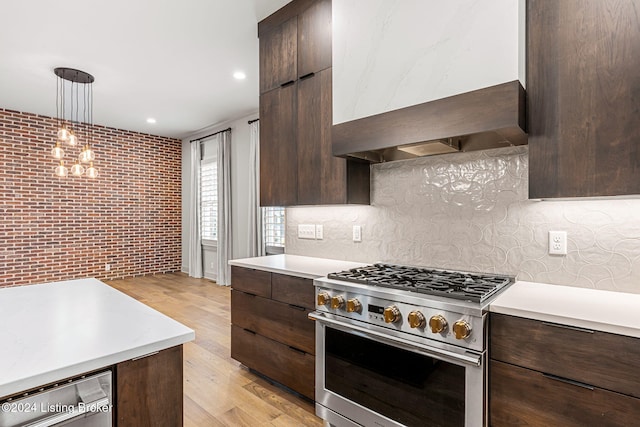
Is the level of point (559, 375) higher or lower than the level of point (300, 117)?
lower

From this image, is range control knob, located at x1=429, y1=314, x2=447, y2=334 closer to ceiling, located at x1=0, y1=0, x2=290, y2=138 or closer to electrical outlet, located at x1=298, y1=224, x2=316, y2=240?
electrical outlet, located at x1=298, y1=224, x2=316, y2=240

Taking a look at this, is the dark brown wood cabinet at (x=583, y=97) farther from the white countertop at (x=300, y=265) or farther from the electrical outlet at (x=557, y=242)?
the white countertop at (x=300, y=265)

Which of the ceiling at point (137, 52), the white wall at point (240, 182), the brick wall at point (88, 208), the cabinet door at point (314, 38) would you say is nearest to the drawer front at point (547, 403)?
the cabinet door at point (314, 38)

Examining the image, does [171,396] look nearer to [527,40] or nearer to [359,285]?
[359,285]

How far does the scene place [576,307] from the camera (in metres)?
1.43

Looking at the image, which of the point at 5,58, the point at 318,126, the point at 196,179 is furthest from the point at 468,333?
the point at 196,179

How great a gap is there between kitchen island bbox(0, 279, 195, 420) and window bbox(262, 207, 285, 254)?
3.66 m

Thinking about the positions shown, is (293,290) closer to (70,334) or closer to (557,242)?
(70,334)

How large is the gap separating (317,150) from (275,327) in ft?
4.27

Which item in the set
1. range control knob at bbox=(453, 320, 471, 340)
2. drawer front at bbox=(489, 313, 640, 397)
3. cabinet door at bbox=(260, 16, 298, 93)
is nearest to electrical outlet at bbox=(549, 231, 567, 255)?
drawer front at bbox=(489, 313, 640, 397)

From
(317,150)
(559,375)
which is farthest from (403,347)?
(317,150)

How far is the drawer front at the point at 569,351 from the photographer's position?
1208mm

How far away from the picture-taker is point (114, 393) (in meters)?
0.99

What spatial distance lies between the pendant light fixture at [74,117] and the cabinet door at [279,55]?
75.2 inches
